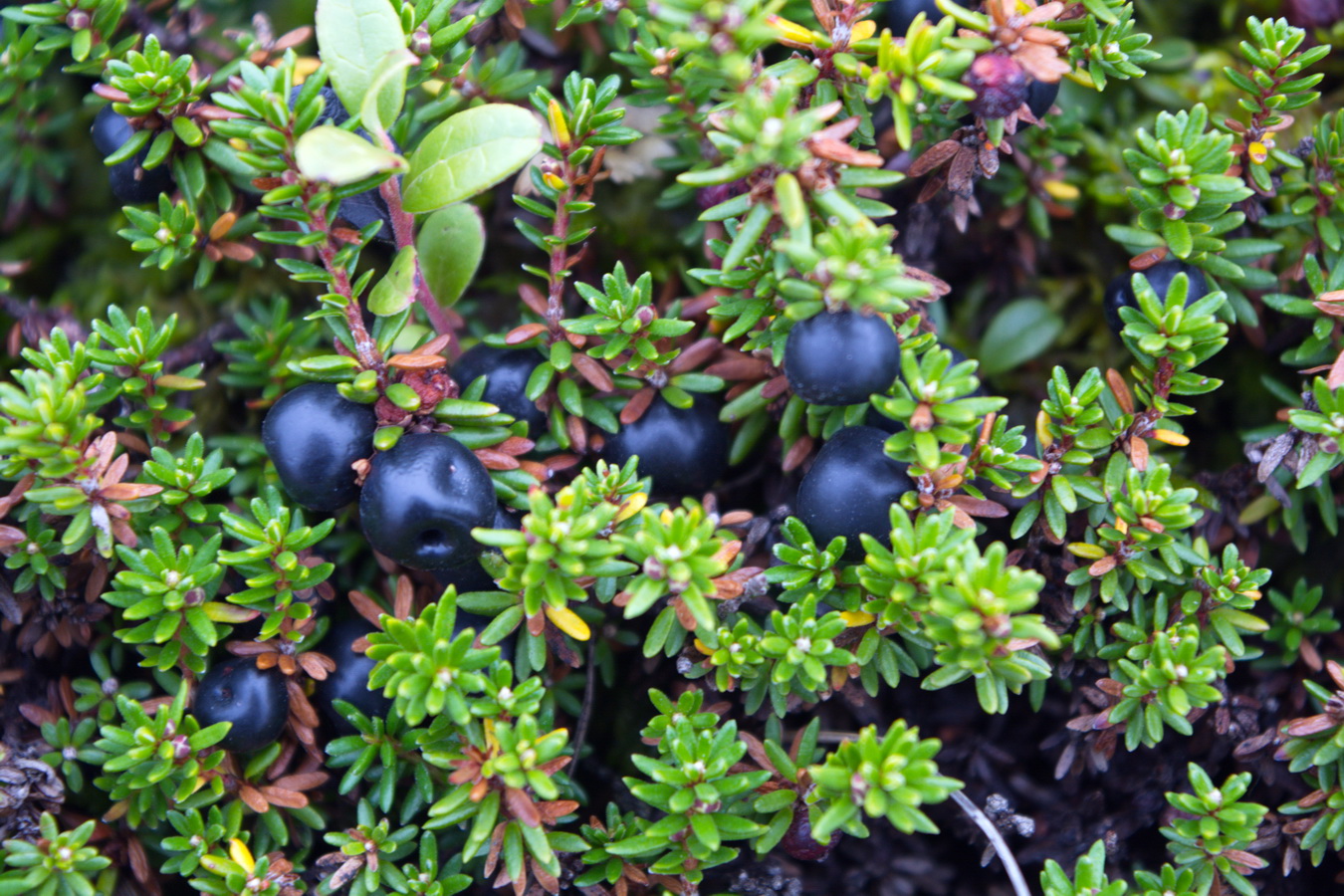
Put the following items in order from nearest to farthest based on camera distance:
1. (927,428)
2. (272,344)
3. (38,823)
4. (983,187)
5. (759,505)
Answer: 1. (927,428)
2. (38,823)
3. (272,344)
4. (759,505)
5. (983,187)

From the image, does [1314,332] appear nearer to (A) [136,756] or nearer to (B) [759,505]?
(B) [759,505]

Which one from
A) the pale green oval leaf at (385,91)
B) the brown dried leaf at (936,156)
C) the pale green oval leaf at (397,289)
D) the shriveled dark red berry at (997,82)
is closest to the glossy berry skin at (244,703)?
the pale green oval leaf at (397,289)

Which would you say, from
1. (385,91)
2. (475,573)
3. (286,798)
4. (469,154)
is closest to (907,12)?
(469,154)

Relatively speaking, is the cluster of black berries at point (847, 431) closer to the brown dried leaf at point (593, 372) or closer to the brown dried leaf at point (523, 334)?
the brown dried leaf at point (593, 372)

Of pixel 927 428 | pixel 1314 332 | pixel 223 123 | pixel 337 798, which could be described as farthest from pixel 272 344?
pixel 1314 332

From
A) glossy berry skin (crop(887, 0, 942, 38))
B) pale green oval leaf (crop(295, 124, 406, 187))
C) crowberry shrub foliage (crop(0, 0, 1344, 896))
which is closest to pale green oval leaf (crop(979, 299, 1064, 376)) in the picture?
crowberry shrub foliage (crop(0, 0, 1344, 896))

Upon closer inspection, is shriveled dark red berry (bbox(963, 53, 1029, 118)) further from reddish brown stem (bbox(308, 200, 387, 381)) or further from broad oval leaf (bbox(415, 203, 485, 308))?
reddish brown stem (bbox(308, 200, 387, 381))

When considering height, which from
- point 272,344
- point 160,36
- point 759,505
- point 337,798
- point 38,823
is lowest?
point 337,798
